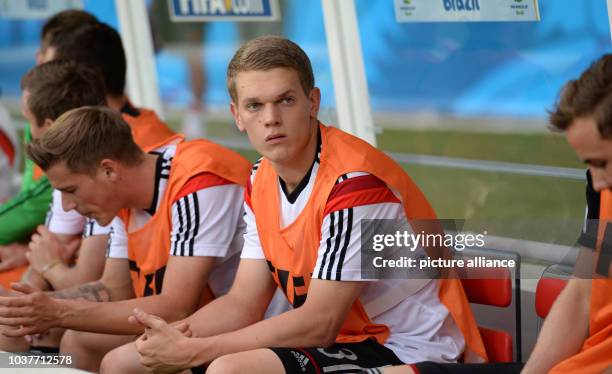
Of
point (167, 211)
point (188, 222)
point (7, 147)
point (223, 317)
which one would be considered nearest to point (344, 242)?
point (223, 317)

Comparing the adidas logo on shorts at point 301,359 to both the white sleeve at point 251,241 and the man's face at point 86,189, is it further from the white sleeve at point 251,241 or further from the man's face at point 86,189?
the man's face at point 86,189

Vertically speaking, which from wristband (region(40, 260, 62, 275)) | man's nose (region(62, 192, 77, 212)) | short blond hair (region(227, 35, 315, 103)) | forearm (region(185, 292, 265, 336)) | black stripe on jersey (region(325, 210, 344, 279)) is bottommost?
forearm (region(185, 292, 265, 336))

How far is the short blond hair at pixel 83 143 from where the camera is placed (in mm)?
3586

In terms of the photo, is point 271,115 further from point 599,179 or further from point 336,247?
point 599,179

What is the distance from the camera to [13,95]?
9.27 m

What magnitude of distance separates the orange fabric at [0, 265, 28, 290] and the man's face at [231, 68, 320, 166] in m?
1.85

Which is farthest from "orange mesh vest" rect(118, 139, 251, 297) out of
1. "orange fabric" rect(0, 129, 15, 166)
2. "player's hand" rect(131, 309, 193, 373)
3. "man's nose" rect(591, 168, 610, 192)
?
"orange fabric" rect(0, 129, 15, 166)

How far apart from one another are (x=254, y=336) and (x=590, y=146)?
112 centimetres

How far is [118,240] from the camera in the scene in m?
3.97

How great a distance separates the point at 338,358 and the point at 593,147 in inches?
38.2

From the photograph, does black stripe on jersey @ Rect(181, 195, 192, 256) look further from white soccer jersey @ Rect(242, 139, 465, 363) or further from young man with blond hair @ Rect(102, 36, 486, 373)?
white soccer jersey @ Rect(242, 139, 465, 363)

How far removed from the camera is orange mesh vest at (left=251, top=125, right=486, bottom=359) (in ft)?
10.2

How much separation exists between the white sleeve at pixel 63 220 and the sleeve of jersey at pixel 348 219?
166 cm

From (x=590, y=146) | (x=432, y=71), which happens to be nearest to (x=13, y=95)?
(x=432, y=71)
